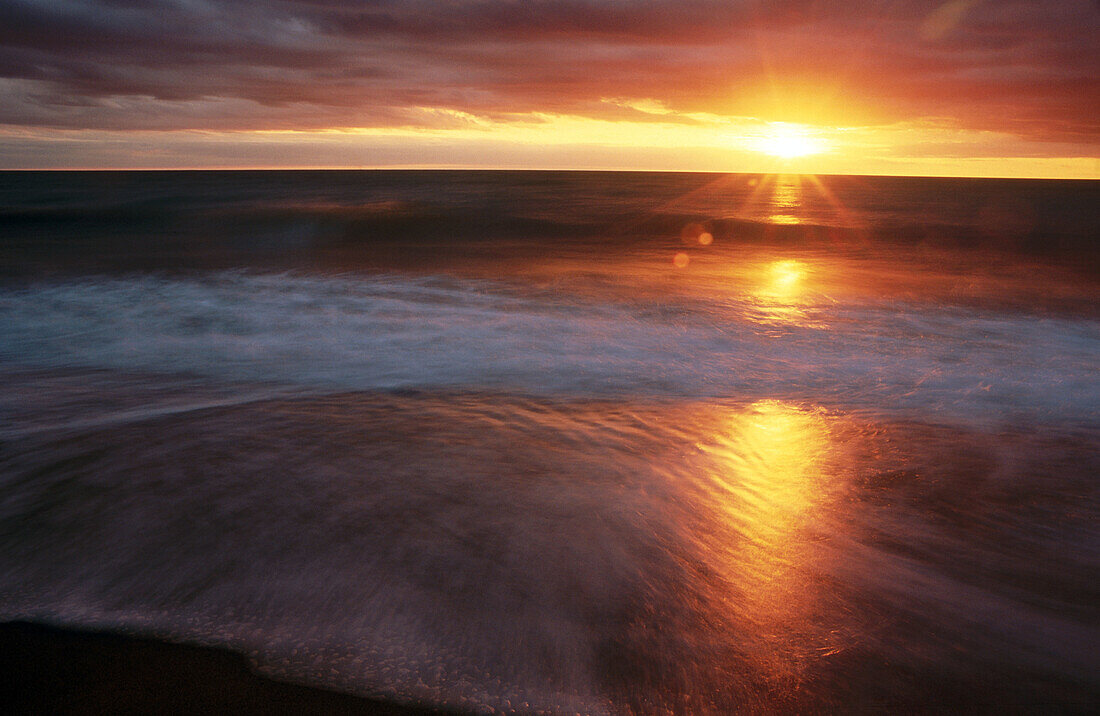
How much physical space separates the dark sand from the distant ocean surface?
78 mm

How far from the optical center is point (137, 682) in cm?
229

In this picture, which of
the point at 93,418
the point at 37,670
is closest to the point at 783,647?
the point at 37,670

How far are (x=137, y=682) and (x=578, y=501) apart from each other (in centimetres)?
210

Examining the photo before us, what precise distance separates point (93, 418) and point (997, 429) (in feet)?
22.0

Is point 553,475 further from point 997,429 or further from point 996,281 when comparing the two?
point 996,281

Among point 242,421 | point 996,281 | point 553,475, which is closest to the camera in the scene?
point 553,475

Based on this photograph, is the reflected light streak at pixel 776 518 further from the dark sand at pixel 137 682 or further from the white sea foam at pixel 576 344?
the dark sand at pixel 137 682

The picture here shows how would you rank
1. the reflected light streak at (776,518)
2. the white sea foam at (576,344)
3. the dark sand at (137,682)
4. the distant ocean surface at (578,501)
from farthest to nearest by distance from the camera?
the white sea foam at (576,344)
the reflected light streak at (776,518)
the distant ocean surface at (578,501)
the dark sand at (137,682)

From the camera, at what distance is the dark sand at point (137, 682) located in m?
2.20

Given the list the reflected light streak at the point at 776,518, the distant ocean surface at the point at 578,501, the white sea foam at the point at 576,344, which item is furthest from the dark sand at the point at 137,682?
the white sea foam at the point at 576,344

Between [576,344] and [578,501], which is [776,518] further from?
[576,344]

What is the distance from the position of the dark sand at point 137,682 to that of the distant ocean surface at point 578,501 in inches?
3.1

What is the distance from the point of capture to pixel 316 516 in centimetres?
342

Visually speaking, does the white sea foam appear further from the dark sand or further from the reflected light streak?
the dark sand
